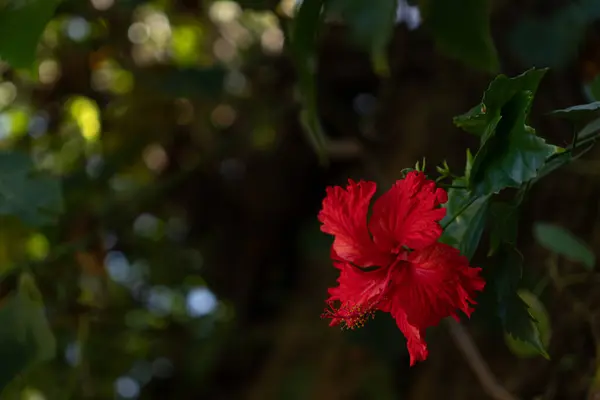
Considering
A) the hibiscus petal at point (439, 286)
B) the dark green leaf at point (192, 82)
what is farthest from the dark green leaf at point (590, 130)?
the dark green leaf at point (192, 82)

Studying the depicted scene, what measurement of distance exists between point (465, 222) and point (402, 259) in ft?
0.22

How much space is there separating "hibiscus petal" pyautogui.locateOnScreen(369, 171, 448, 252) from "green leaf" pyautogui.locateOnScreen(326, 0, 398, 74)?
12.2 inches

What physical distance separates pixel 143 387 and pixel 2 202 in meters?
0.66

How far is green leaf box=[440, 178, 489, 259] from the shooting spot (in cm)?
45

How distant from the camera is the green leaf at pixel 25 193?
0.67m

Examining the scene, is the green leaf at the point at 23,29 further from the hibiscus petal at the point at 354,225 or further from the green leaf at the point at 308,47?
the hibiscus petal at the point at 354,225

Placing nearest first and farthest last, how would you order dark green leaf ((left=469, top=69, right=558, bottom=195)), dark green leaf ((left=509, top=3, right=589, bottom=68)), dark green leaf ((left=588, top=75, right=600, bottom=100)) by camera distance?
Result: dark green leaf ((left=469, top=69, right=558, bottom=195)), dark green leaf ((left=588, top=75, right=600, bottom=100)), dark green leaf ((left=509, top=3, right=589, bottom=68))

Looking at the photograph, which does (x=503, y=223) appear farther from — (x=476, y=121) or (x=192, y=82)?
(x=192, y=82)

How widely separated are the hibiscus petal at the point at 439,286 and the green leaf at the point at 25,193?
394 millimetres

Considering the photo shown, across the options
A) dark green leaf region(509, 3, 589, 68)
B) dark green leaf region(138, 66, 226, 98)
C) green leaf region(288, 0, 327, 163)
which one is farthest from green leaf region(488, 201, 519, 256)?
dark green leaf region(138, 66, 226, 98)

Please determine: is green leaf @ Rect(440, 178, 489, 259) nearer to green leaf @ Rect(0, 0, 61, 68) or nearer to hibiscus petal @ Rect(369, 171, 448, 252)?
hibiscus petal @ Rect(369, 171, 448, 252)

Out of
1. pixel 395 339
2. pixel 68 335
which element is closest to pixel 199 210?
pixel 68 335

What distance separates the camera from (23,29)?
62cm

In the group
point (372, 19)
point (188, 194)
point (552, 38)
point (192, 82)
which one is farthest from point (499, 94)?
point (188, 194)
